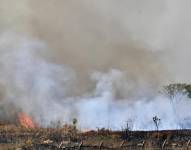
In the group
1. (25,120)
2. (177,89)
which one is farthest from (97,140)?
(177,89)

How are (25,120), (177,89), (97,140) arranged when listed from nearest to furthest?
(97,140) < (25,120) < (177,89)

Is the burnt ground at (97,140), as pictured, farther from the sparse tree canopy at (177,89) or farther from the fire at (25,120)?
the sparse tree canopy at (177,89)

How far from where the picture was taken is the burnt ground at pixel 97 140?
39.7 meters

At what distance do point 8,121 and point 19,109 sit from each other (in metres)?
2.98

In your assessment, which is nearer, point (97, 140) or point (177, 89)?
point (97, 140)

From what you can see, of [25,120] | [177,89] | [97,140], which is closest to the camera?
[97,140]

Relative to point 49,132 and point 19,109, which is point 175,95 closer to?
point 19,109

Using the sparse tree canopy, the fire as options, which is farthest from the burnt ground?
the sparse tree canopy

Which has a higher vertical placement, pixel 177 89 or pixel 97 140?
pixel 177 89

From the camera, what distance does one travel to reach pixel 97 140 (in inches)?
1644

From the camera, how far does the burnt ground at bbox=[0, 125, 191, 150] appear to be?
130 ft

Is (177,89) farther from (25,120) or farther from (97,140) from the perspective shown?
(97,140)

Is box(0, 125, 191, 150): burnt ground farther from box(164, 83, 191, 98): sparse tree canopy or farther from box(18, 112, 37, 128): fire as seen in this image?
box(164, 83, 191, 98): sparse tree canopy

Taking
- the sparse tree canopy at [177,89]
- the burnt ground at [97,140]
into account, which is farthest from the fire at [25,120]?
the sparse tree canopy at [177,89]
